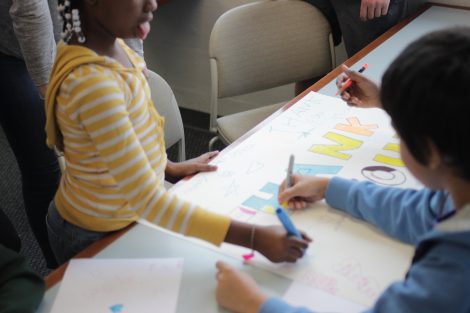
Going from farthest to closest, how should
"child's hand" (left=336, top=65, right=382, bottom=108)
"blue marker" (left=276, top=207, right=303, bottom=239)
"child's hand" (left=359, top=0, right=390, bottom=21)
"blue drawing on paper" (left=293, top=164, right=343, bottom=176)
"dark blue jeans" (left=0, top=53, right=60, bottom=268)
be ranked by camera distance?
"child's hand" (left=359, top=0, right=390, bottom=21) < "dark blue jeans" (left=0, top=53, right=60, bottom=268) < "child's hand" (left=336, top=65, right=382, bottom=108) < "blue drawing on paper" (left=293, top=164, right=343, bottom=176) < "blue marker" (left=276, top=207, right=303, bottom=239)

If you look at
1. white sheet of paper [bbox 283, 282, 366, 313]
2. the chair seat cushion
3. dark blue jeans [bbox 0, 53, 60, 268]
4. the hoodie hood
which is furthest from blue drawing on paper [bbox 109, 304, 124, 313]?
the chair seat cushion

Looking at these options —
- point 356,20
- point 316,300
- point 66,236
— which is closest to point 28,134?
point 66,236

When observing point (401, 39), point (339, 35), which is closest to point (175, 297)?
point (401, 39)

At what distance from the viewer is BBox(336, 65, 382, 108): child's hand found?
1.33 metres

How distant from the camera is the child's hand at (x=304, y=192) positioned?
3.28ft

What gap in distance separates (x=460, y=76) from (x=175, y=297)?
542mm

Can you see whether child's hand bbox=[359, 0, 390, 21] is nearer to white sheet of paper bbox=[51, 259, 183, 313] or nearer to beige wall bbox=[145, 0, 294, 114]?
beige wall bbox=[145, 0, 294, 114]

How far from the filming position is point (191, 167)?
114 cm

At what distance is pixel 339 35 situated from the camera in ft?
7.22

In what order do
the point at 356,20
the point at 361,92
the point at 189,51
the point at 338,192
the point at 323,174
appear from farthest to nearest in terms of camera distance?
1. the point at 189,51
2. the point at 356,20
3. the point at 361,92
4. the point at 323,174
5. the point at 338,192

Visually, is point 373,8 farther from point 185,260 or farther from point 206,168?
point 185,260

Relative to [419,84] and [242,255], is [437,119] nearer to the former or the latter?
[419,84]

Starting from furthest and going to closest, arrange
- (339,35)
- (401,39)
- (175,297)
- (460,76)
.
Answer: (339,35), (401,39), (175,297), (460,76)

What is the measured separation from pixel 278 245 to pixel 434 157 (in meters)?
0.31
